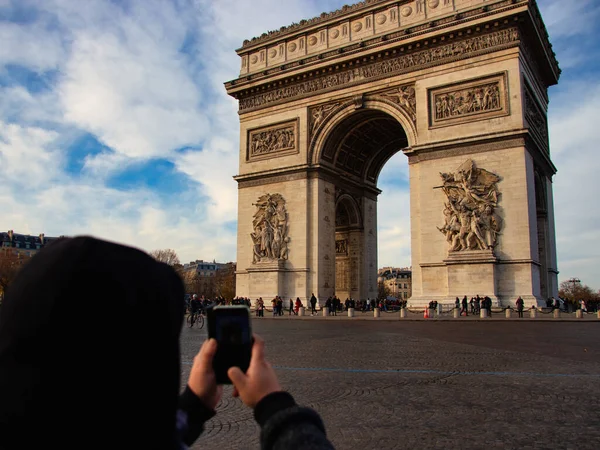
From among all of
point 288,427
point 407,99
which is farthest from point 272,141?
point 288,427

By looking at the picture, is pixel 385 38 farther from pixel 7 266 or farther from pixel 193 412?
pixel 7 266

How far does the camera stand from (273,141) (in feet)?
93.1

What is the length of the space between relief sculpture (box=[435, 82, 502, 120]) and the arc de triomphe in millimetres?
47

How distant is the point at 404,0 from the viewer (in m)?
25.1

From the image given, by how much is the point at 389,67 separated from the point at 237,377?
25730 millimetres

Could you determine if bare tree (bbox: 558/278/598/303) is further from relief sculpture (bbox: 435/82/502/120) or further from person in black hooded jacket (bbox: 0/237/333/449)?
person in black hooded jacket (bbox: 0/237/333/449)

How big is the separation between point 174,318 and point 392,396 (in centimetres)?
478

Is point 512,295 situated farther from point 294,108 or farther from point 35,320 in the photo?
point 35,320

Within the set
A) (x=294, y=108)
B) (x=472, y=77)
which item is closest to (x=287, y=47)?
(x=294, y=108)

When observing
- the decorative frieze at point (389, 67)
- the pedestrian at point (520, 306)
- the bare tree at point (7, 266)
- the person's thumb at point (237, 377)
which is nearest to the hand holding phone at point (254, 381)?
the person's thumb at point (237, 377)

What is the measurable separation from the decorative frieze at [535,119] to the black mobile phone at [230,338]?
23916 millimetres

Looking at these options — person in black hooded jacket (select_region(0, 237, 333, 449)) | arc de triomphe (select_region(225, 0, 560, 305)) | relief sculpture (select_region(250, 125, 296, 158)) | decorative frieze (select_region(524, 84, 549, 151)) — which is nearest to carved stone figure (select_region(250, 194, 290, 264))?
arc de triomphe (select_region(225, 0, 560, 305))

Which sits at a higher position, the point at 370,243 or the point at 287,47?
the point at 287,47

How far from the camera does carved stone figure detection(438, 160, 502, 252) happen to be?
A: 2181cm
